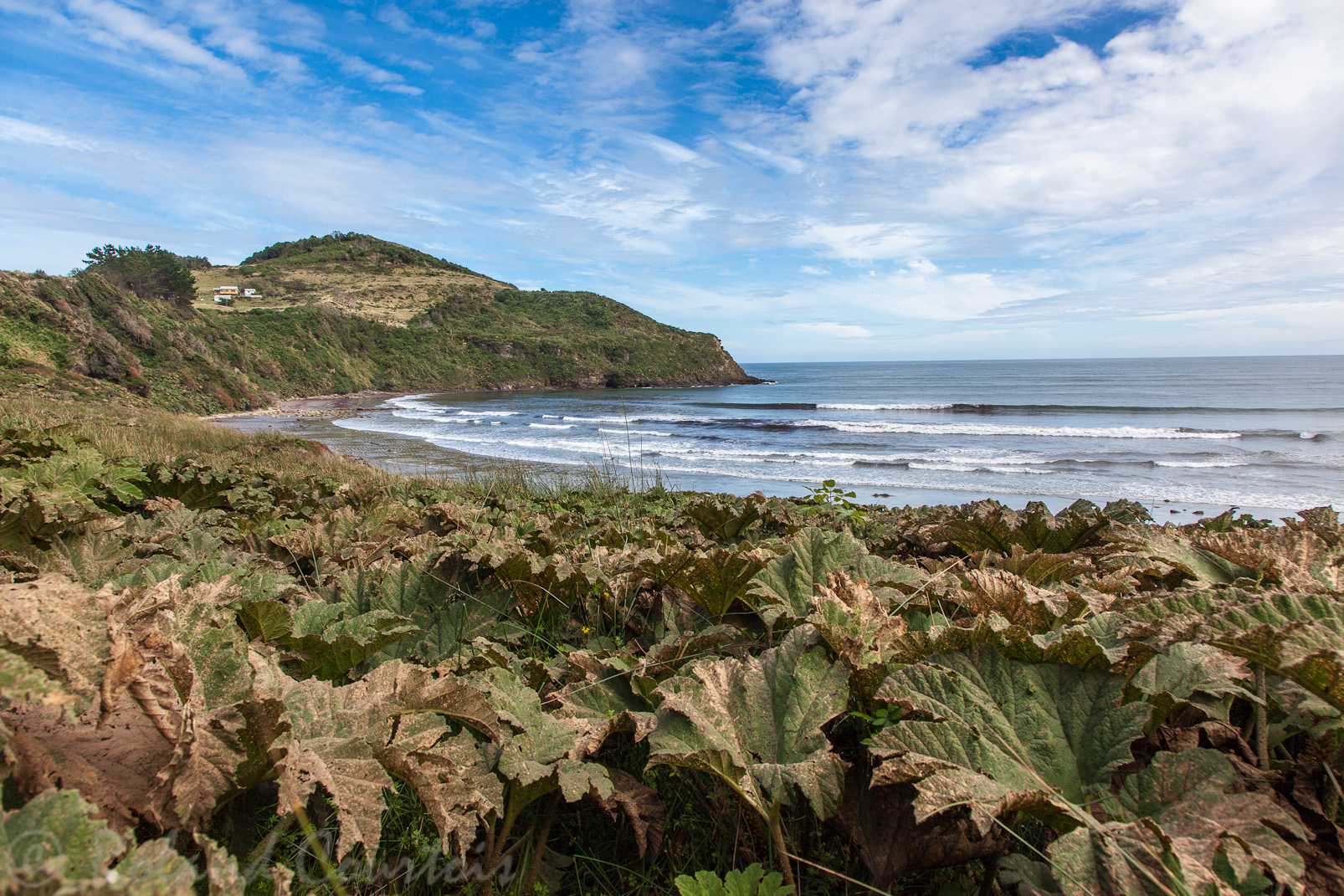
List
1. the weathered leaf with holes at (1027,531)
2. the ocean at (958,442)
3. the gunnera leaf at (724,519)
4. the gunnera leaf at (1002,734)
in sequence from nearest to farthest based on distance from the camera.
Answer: the gunnera leaf at (1002,734) < the weathered leaf with holes at (1027,531) < the gunnera leaf at (724,519) < the ocean at (958,442)

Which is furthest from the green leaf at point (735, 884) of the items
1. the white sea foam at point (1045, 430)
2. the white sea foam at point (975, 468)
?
the white sea foam at point (1045, 430)

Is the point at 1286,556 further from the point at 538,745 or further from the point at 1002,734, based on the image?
the point at 538,745

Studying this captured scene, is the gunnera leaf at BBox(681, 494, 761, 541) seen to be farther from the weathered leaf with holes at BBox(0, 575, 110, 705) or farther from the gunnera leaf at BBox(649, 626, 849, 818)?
the weathered leaf with holes at BBox(0, 575, 110, 705)

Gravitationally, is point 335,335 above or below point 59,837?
above

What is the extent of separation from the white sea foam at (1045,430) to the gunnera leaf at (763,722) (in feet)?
97.7

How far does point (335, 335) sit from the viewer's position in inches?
2586

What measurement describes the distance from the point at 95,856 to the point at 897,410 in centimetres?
4517

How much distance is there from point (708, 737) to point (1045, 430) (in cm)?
3289

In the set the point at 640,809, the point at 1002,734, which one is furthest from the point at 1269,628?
the point at 640,809

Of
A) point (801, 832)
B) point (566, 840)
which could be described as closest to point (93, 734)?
point (566, 840)

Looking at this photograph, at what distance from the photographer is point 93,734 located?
90 centimetres

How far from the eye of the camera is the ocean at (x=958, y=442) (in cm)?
1612

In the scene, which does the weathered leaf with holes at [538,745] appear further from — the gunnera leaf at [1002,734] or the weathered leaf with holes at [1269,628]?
the weathered leaf with holes at [1269,628]

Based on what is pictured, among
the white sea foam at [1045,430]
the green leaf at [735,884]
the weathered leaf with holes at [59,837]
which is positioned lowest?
the white sea foam at [1045,430]
